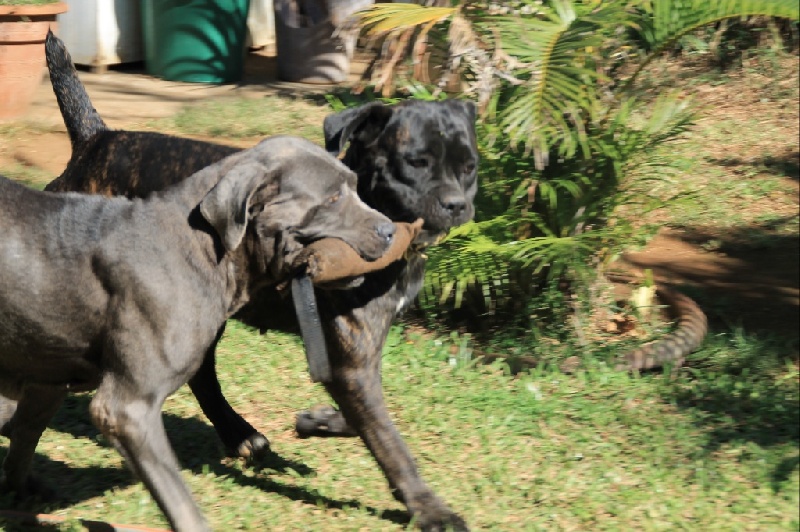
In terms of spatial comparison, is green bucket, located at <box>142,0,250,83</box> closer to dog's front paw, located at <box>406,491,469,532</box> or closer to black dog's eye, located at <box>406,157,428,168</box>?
black dog's eye, located at <box>406,157,428,168</box>

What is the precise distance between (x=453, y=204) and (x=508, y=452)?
1.29 meters

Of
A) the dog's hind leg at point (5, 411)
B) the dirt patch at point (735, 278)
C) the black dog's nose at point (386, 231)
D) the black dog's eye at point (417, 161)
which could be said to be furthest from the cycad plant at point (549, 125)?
the dog's hind leg at point (5, 411)

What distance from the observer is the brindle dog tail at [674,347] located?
6328mm

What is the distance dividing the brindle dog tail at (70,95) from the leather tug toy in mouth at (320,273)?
76.2 inches

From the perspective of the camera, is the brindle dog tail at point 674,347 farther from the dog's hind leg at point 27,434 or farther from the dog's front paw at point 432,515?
the dog's hind leg at point 27,434

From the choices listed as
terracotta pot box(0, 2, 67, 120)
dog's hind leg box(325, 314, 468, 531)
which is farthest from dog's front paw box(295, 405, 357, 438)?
terracotta pot box(0, 2, 67, 120)

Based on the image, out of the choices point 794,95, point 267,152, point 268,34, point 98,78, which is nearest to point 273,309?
point 267,152

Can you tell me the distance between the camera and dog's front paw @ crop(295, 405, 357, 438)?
5.85 m

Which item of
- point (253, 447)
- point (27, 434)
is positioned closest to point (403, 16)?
point (253, 447)

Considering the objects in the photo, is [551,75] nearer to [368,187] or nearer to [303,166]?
[368,187]

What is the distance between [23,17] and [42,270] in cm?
656

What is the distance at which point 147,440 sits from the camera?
427 cm

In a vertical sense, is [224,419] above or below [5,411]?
below

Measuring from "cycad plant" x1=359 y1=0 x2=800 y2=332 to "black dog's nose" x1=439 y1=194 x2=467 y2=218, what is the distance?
3.76ft
